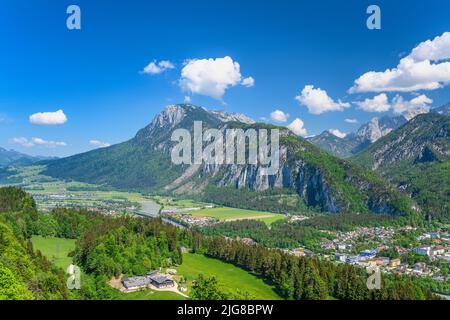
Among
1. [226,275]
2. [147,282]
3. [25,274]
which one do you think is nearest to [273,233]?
[226,275]

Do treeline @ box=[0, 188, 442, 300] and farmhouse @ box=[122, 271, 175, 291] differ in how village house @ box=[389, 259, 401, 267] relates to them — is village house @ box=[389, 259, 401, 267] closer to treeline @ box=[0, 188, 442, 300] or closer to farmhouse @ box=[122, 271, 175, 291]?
treeline @ box=[0, 188, 442, 300]

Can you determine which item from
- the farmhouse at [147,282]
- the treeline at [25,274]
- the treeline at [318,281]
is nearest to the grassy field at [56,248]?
the treeline at [25,274]

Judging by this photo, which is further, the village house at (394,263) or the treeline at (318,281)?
the village house at (394,263)

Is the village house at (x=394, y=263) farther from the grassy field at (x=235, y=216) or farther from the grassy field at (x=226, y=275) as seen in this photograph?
the grassy field at (x=235, y=216)

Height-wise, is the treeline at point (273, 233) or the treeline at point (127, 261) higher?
the treeline at point (127, 261)

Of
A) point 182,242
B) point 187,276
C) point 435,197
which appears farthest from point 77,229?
point 435,197

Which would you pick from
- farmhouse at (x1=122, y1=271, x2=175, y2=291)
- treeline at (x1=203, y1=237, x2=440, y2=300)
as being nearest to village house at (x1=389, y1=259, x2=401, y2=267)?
treeline at (x1=203, y1=237, x2=440, y2=300)
